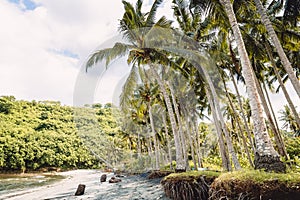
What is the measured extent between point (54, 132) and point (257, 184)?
6429cm

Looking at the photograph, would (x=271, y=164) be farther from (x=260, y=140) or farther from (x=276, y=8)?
(x=276, y=8)

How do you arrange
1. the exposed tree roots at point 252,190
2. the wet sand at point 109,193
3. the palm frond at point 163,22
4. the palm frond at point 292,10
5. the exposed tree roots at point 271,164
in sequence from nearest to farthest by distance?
the exposed tree roots at point 252,190
the exposed tree roots at point 271,164
the palm frond at point 292,10
the wet sand at point 109,193
the palm frond at point 163,22

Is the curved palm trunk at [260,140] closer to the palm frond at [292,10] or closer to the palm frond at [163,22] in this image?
the palm frond at [292,10]

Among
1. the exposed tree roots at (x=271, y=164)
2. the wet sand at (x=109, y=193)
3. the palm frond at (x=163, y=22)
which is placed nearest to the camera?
the exposed tree roots at (x=271, y=164)

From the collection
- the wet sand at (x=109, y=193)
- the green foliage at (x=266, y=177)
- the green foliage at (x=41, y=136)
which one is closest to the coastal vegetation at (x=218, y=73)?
the green foliage at (x=266, y=177)

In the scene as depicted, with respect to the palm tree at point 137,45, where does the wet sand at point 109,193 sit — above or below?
below

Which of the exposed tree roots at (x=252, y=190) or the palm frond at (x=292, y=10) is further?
the palm frond at (x=292, y=10)

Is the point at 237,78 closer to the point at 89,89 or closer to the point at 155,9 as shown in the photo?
the point at 155,9

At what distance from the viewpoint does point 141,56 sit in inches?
478

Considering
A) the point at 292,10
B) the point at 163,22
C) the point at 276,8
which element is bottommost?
the point at 292,10

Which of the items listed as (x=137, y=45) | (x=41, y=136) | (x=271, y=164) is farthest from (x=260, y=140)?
(x=41, y=136)

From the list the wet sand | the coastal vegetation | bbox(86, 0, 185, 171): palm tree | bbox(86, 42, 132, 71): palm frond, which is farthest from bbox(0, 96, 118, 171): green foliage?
bbox(86, 42, 132, 71): palm frond

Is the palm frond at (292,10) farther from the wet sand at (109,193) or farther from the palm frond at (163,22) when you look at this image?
the wet sand at (109,193)

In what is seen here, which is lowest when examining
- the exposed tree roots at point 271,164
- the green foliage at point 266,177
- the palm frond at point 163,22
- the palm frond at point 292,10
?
the green foliage at point 266,177
